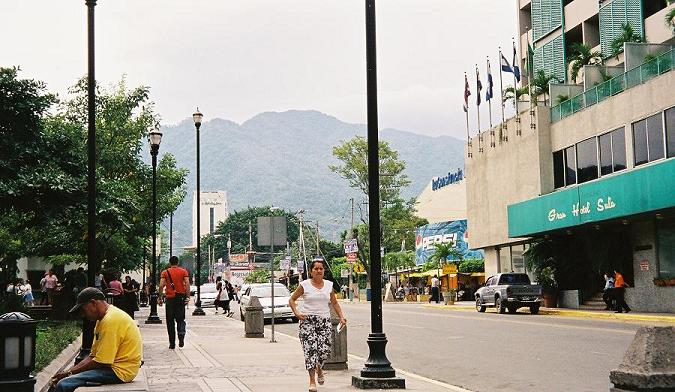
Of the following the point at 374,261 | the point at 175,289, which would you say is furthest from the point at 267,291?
the point at 374,261

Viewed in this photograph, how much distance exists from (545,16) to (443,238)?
29.6m

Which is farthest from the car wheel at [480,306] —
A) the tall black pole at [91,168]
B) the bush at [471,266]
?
the tall black pole at [91,168]

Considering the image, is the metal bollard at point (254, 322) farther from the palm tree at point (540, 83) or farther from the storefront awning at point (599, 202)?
the palm tree at point (540, 83)

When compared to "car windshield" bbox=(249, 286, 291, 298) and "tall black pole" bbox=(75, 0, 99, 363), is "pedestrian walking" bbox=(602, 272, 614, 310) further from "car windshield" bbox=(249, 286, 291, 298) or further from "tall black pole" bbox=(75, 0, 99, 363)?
"tall black pole" bbox=(75, 0, 99, 363)

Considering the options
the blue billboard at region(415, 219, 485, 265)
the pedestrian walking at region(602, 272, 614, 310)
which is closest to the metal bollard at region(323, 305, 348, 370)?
the pedestrian walking at region(602, 272, 614, 310)

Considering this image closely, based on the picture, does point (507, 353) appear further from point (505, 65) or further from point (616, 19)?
point (505, 65)

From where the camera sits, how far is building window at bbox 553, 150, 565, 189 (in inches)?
1714

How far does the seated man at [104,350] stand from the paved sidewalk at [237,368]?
3851mm

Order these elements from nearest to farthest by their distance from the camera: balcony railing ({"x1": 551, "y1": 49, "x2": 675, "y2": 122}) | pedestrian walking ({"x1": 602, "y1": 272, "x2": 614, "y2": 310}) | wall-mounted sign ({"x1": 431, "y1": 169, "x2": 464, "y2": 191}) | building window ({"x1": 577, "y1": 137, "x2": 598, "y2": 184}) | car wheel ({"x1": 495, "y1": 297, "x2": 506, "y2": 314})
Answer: balcony railing ({"x1": 551, "y1": 49, "x2": 675, "y2": 122}) → pedestrian walking ({"x1": 602, "y1": 272, "x2": 614, "y2": 310}) → car wheel ({"x1": 495, "y1": 297, "x2": 506, "y2": 314}) → building window ({"x1": 577, "y1": 137, "x2": 598, "y2": 184}) → wall-mounted sign ({"x1": 431, "y1": 169, "x2": 464, "y2": 191})

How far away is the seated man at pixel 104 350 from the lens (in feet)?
25.3

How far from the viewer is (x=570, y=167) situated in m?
42.4

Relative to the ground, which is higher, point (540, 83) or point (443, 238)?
point (540, 83)

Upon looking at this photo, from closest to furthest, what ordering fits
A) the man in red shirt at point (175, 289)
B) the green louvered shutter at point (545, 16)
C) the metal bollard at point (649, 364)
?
1. the metal bollard at point (649, 364)
2. the man in red shirt at point (175, 289)
3. the green louvered shutter at point (545, 16)

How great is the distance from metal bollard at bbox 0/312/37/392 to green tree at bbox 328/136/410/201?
3153 inches
